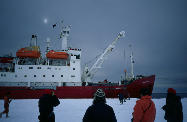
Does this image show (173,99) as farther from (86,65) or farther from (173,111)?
(86,65)

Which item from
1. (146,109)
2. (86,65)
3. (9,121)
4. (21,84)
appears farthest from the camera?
(86,65)

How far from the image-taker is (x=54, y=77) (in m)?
27.3

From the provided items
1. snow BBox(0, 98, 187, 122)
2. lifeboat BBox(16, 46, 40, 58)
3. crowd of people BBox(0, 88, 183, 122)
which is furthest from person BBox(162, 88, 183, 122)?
lifeboat BBox(16, 46, 40, 58)

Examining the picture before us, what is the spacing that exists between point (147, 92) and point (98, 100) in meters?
1.40

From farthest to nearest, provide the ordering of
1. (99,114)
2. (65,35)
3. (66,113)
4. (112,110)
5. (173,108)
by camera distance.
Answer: (65,35) < (66,113) < (173,108) < (112,110) < (99,114)

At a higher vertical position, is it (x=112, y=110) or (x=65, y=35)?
(x=65, y=35)

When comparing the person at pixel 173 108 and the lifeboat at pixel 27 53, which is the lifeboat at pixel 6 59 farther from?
the person at pixel 173 108

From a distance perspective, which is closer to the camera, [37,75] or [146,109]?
[146,109]

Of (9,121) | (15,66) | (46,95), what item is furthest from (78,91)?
(46,95)

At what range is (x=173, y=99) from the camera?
13.0 feet

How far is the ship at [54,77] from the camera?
2453cm

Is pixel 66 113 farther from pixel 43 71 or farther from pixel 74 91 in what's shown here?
pixel 43 71

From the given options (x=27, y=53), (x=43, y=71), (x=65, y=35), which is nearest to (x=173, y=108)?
(x=43, y=71)

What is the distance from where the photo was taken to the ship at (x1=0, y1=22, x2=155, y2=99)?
2453 cm
